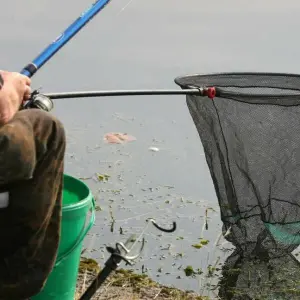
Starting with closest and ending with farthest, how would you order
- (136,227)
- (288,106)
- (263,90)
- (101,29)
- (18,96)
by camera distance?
(18,96) < (288,106) < (263,90) < (136,227) < (101,29)

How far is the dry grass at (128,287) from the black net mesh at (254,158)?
41 centimetres

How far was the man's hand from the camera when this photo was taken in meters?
1.45

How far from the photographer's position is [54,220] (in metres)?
1.65

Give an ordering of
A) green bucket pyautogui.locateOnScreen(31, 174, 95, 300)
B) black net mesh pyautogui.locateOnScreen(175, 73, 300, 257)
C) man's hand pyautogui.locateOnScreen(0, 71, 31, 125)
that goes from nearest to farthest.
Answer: man's hand pyautogui.locateOnScreen(0, 71, 31, 125) → green bucket pyautogui.locateOnScreen(31, 174, 95, 300) → black net mesh pyautogui.locateOnScreen(175, 73, 300, 257)

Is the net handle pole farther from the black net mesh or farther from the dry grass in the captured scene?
the dry grass

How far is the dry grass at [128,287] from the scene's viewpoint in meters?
2.60

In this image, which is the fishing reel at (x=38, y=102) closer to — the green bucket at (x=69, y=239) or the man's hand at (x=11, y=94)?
the man's hand at (x=11, y=94)

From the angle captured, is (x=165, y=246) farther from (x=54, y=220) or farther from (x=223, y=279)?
(x=54, y=220)

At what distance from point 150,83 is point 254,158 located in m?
1.68

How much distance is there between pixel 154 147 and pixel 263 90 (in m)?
1.11

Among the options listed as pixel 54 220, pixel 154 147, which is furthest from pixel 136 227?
pixel 54 220

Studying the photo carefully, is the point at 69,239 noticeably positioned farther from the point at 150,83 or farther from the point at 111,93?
the point at 150,83

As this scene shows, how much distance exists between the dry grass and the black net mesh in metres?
0.41

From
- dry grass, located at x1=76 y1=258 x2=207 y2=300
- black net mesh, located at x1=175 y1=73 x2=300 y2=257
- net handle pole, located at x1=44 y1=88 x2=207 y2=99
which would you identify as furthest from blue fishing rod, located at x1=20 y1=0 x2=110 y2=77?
dry grass, located at x1=76 y1=258 x2=207 y2=300
